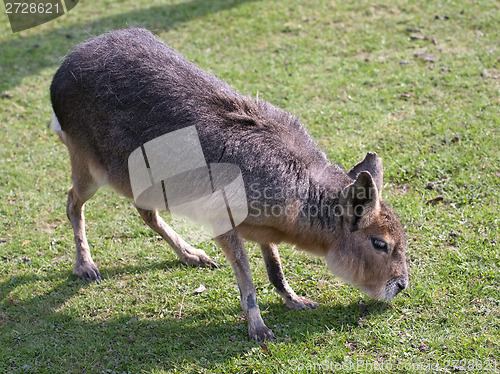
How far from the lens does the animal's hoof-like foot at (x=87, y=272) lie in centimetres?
524

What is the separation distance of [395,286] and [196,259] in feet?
6.33

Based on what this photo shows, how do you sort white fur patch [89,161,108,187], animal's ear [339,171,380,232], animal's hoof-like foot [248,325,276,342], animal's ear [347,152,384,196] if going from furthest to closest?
white fur patch [89,161,108,187]
animal's ear [347,152,384,196]
animal's hoof-like foot [248,325,276,342]
animal's ear [339,171,380,232]

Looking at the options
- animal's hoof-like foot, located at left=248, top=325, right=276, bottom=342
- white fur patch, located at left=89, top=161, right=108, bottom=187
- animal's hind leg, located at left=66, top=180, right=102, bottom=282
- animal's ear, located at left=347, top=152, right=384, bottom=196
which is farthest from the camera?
animal's hind leg, located at left=66, top=180, right=102, bottom=282

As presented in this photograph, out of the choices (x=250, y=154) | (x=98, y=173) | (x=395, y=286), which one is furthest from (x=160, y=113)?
(x=395, y=286)

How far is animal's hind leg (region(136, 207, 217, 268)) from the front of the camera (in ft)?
17.3

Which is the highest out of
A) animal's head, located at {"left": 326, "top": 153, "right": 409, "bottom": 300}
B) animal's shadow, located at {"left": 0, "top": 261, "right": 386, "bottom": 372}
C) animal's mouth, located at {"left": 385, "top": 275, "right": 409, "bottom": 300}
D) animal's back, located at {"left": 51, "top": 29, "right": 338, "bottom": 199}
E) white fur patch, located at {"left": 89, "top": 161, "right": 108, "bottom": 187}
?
animal's back, located at {"left": 51, "top": 29, "right": 338, "bottom": 199}

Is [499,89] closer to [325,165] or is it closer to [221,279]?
[325,165]

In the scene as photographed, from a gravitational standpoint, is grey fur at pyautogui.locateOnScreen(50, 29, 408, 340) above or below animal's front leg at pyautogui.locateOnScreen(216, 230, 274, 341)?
above

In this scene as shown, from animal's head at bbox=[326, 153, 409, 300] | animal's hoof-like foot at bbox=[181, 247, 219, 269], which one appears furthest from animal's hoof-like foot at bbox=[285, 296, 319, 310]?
animal's hoof-like foot at bbox=[181, 247, 219, 269]

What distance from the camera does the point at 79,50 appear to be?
15.8ft

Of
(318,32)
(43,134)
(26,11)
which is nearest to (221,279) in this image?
(43,134)

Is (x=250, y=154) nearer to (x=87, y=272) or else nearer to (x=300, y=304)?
(x=300, y=304)

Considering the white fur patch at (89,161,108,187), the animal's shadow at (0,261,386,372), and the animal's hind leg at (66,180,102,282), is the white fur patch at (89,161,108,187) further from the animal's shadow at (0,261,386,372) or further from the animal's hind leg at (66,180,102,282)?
the animal's shadow at (0,261,386,372)

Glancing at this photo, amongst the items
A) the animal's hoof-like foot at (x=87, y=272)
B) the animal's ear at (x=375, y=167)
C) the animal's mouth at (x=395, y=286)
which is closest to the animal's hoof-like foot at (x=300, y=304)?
the animal's mouth at (x=395, y=286)
